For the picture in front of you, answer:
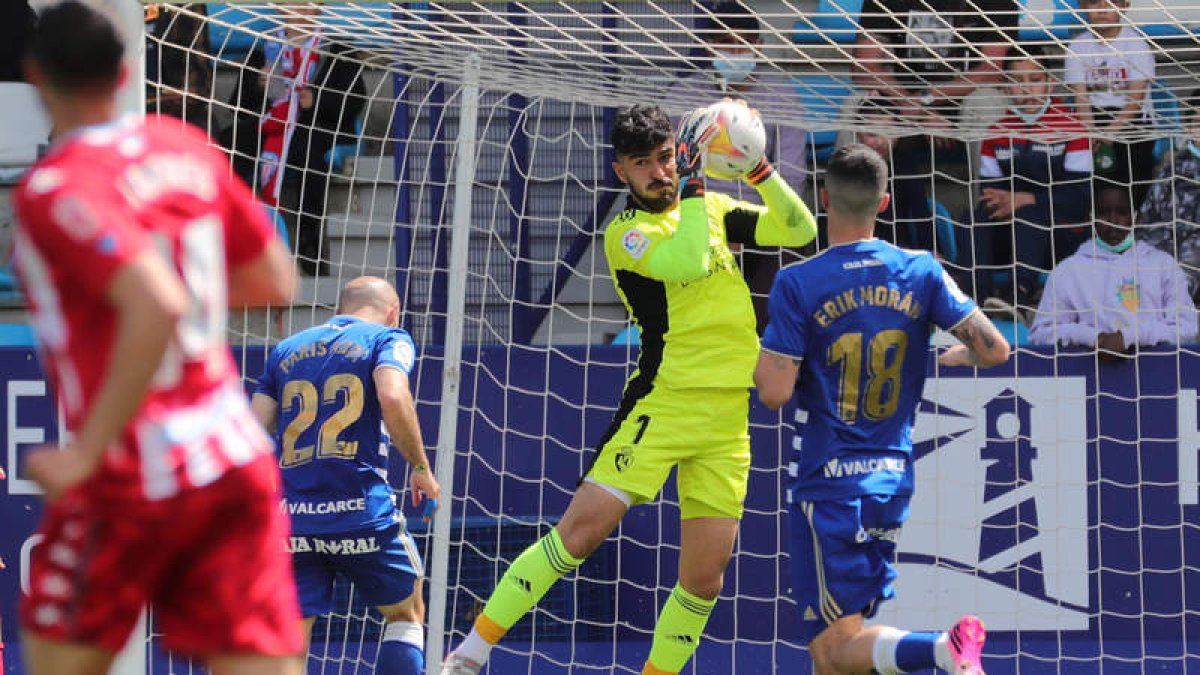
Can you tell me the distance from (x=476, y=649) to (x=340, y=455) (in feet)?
2.80

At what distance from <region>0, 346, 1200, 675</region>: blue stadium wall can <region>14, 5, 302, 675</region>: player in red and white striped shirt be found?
460 centimetres

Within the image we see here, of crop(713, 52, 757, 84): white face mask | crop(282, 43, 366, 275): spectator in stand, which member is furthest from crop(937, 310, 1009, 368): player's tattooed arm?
crop(282, 43, 366, 275): spectator in stand

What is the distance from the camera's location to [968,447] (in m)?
7.53

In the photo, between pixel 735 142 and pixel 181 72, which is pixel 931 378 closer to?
pixel 735 142

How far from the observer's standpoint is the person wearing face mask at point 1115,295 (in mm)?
7633

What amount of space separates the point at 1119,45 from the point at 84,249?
197 inches

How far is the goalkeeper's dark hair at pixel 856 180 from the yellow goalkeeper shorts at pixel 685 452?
1207mm

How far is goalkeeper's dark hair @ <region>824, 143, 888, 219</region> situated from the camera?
16.6 ft

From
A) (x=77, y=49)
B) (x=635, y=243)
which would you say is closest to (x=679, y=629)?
(x=635, y=243)

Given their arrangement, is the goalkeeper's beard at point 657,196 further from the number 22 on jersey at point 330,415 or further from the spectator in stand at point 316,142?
the spectator in stand at point 316,142

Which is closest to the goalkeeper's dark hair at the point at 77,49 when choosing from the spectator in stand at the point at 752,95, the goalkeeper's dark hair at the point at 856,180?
the goalkeeper's dark hair at the point at 856,180

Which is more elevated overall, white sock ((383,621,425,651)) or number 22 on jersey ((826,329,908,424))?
number 22 on jersey ((826,329,908,424))

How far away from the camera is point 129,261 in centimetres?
281

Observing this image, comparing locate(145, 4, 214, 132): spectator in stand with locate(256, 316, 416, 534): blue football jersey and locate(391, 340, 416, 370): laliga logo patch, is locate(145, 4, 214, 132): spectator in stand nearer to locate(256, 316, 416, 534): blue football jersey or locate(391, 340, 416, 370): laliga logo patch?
locate(256, 316, 416, 534): blue football jersey
